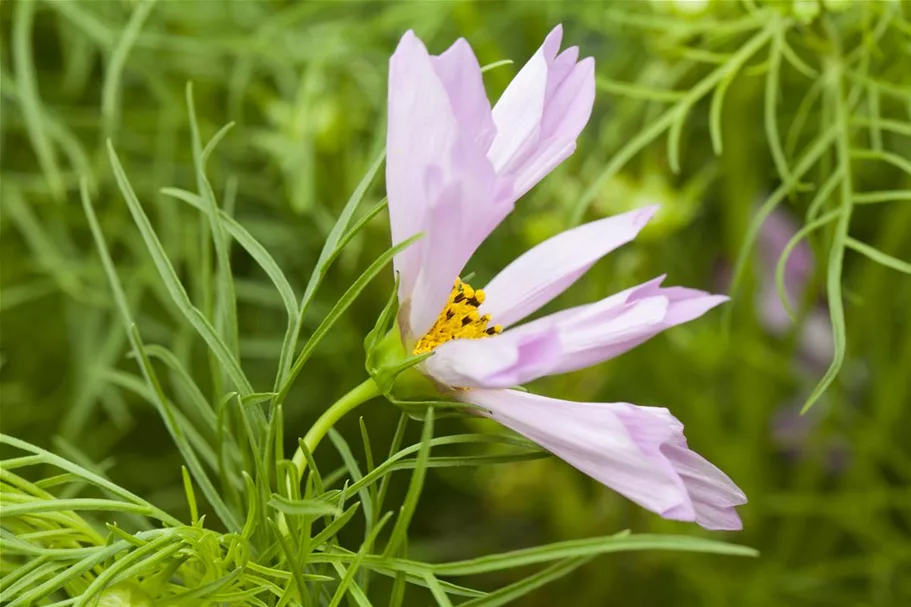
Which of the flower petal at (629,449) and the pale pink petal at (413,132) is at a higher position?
the pale pink petal at (413,132)

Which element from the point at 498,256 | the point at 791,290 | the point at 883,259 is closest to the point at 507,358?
the point at 883,259

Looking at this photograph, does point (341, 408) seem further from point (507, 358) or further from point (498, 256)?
point (498, 256)

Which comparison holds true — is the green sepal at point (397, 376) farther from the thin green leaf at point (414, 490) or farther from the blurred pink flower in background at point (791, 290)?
the blurred pink flower in background at point (791, 290)

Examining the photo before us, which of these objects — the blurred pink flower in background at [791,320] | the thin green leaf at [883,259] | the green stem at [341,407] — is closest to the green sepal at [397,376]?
the green stem at [341,407]

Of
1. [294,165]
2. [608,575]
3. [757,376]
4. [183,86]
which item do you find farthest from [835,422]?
[183,86]

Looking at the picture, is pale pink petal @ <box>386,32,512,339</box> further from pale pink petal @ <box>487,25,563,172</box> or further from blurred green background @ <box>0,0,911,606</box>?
blurred green background @ <box>0,0,911,606</box>

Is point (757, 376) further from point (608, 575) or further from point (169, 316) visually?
point (169, 316)
